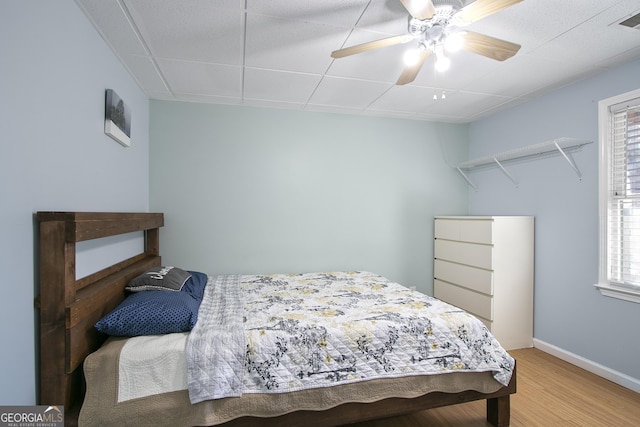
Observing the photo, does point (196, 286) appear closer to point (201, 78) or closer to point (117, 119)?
point (117, 119)

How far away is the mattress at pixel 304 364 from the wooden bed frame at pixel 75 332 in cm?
6

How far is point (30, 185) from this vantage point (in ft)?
4.18

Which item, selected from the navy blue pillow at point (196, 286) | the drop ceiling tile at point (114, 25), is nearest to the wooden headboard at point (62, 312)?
the navy blue pillow at point (196, 286)

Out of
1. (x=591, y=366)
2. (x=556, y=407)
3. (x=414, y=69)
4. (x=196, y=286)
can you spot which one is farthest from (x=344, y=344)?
(x=591, y=366)

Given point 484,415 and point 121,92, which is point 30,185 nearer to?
point 121,92

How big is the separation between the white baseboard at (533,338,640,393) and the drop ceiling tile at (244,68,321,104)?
10.5ft

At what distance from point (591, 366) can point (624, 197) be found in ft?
4.50

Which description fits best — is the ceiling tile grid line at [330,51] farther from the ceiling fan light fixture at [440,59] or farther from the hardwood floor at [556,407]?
the hardwood floor at [556,407]

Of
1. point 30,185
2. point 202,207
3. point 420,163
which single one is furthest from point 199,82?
point 420,163

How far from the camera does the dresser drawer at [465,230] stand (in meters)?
2.91

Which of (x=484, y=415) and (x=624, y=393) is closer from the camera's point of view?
(x=484, y=415)

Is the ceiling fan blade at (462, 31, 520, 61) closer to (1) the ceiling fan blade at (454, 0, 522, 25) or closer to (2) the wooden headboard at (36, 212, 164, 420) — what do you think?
(1) the ceiling fan blade at (454, 0, 522, 25)

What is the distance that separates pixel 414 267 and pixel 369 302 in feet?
5.43

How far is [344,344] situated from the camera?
167 cm
